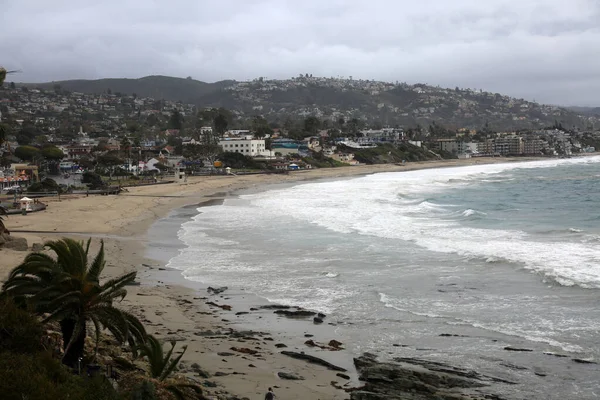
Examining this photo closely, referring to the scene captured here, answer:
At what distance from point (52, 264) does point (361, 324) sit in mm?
7524

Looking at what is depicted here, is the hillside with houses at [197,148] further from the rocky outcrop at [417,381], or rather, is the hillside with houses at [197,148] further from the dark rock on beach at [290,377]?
the rocky outcrop at [417,381]

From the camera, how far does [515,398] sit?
9.79 m

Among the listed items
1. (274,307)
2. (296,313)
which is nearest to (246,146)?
(274,307)

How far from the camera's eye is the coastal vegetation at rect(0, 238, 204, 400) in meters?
7.54

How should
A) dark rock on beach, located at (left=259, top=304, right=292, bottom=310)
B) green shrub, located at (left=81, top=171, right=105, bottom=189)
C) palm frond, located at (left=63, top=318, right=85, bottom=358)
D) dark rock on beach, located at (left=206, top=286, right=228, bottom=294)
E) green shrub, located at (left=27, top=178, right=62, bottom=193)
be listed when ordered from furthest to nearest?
green shrub, located at (left=81, top=171, right=105, bottom=189), green shrub, located at (left=27, top=178, right=62, bottom=193), dark rock on beach, located at (left=206, top=286, right=228, bottom=294), dark rock on beach, located at (left=259, top=304, right=292, bottom=310), palm frond, located at (left=63, top=318, right=85, bottom=358)

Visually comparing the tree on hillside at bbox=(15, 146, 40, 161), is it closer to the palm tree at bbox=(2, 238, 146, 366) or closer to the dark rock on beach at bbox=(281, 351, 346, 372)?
the dark rock on beach at bbox=(281, 351, 346, 372)

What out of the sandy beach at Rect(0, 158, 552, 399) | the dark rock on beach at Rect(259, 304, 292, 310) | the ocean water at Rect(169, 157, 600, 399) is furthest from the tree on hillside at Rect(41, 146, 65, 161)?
the dark rock on beach at Rect(259, 304, 292, 310)

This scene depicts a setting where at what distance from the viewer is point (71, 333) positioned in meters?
9.13

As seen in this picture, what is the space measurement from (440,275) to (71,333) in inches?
510

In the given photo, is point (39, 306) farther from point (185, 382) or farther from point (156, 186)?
point (156, 186)

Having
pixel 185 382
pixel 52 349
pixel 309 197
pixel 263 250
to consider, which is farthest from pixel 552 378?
pixel 309 197

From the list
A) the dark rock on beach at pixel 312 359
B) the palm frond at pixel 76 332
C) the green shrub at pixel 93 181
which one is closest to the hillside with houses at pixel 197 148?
the green shrub at pixel 93 181

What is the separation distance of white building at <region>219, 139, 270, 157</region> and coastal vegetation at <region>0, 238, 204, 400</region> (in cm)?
8939

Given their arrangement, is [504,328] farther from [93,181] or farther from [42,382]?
[93,181]
